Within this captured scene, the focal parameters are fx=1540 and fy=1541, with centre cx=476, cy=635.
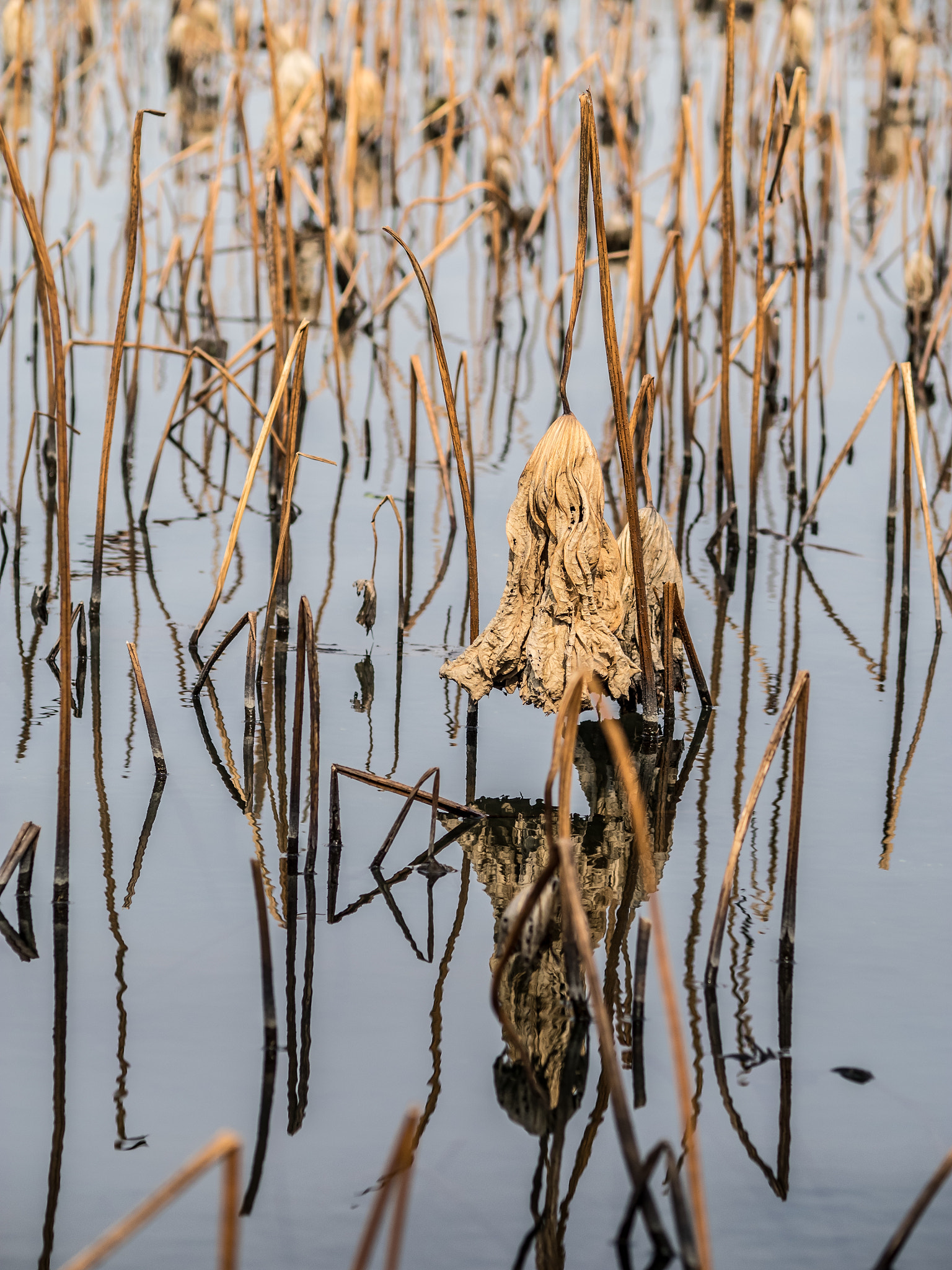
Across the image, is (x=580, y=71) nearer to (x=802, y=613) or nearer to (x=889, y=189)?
(x=802, y=613)

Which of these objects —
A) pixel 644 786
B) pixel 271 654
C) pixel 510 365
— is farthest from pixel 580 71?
pixel 644 786

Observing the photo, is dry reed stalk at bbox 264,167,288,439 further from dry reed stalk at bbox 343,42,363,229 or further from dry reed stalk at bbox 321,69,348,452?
dry reed stalk at bbox 343,42,363,229

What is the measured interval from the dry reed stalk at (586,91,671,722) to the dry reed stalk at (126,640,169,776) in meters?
0.84

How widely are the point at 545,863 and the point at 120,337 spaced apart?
3.88 feet

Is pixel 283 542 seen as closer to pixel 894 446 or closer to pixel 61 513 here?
pixel 61 513

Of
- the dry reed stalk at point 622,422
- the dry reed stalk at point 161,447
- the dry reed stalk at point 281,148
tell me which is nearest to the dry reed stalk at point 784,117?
the dry reed stalk at point 622,422

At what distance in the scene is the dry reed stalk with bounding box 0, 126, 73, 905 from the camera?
1.92 metres

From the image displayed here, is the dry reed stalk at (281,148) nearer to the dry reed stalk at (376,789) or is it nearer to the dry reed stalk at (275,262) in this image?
the dry reed stalk at (275,262)

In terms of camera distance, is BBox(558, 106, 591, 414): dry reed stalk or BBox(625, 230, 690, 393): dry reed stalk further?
BBox(625, 230, 690, 393): dry reed stalk

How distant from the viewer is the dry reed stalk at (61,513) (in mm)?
1918

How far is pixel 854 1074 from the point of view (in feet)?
6.17

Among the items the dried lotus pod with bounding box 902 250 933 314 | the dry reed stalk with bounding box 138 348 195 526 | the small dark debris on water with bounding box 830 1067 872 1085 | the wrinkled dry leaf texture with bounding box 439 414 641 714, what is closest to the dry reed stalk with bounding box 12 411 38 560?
the dry reed stalk with bounding box 138 348 195 526

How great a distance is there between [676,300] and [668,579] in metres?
1.30

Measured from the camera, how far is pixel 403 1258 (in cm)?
158
